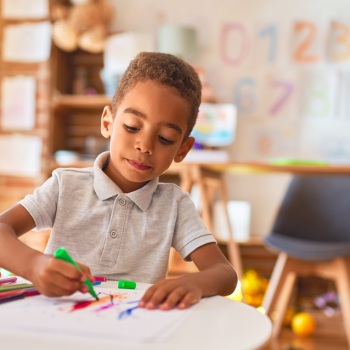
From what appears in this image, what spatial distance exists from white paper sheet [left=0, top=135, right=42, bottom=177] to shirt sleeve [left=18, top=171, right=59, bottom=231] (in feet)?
6.87

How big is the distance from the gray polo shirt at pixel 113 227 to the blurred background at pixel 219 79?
5.89ft

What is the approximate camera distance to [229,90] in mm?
2775

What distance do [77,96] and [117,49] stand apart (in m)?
0.41

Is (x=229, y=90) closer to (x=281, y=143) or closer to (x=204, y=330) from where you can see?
(x=281, y=143)

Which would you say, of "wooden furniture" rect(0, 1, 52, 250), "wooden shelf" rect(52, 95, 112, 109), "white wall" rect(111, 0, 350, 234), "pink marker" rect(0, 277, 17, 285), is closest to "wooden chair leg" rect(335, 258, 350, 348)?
"white wall" rect(111, 0, 350, 234)

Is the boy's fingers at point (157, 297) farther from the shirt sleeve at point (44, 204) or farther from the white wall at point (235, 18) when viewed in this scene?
the white wall at point (235, 18)

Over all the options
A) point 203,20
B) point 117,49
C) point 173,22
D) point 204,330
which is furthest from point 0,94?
point 204,330

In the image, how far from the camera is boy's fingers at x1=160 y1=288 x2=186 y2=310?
45 cm

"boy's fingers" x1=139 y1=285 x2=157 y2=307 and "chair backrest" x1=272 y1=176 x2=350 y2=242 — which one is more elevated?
"boy's fingers" x1=139 y1=285 x2=157 y2=307

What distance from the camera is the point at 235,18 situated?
279 centimetres

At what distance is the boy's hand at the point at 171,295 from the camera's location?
17.8 inches

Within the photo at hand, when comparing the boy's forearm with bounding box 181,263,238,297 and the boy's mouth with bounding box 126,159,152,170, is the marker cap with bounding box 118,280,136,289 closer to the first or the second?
the boy's forearm with bounding box 181,263,238,297

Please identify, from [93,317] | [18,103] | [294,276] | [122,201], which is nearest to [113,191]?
[122,201]

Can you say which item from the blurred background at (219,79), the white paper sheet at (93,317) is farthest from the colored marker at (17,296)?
the blurred background at (219,79)
